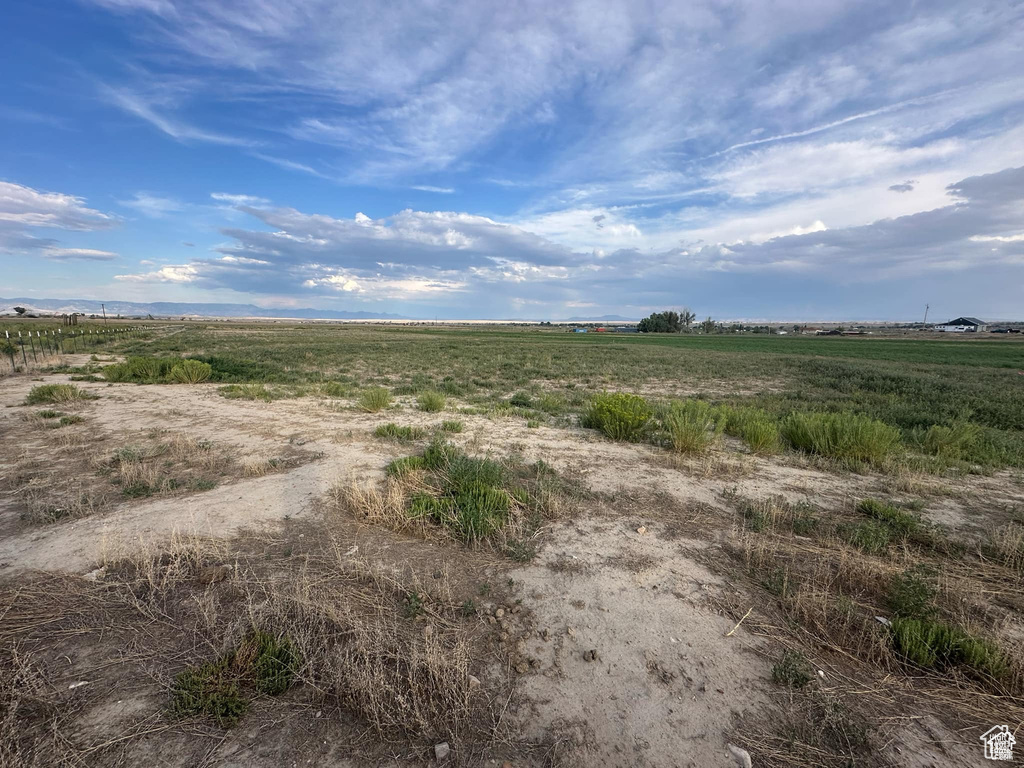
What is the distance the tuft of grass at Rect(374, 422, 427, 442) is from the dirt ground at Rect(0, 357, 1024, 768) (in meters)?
0.33

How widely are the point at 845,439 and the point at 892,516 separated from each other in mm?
3181

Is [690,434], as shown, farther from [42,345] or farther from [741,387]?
[42,345]

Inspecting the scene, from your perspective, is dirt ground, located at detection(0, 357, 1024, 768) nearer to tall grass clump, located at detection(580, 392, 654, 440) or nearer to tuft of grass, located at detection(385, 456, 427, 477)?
tuft of grass, located at detection(385, 456, 427, 477)

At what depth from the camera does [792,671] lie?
3018mm

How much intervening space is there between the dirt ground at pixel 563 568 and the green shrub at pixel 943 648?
1.90 ft

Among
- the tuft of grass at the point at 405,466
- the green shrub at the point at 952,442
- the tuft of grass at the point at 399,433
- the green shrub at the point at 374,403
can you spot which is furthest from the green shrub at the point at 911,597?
the green shrub at the point at 374,403

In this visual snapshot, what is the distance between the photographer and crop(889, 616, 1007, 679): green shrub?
2.97m

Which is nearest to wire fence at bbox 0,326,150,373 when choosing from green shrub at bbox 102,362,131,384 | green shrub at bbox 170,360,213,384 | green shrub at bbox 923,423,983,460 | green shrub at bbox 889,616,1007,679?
green shrub at bbox 102,362,131,384

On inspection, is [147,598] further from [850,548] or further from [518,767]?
[850,548]

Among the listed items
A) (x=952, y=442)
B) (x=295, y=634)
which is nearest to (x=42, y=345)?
(x=295, y=634)

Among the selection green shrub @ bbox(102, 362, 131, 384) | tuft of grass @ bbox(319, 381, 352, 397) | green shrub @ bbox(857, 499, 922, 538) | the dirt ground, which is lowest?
the dirt ground

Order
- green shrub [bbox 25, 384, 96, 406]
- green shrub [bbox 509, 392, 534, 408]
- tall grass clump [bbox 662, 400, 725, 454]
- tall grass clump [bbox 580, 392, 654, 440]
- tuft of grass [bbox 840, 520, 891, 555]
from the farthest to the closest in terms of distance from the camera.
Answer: green shrub [bbox 509, 392, 534, 408]
green shrub [bbox 25, 384, 96, 406]
tall grass clump [bbox 580, 392, 654, 440]
tall grass clump [bbox 662, 400, 725, 454]
tuft of grass [bbox 840, 520, 891, 555]

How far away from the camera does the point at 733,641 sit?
3395 millimetres
